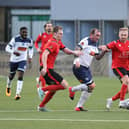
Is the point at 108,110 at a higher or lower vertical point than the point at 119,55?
lower

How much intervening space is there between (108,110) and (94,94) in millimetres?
6266

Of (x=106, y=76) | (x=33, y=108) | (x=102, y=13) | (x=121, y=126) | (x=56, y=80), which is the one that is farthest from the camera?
(x=102, y=13)

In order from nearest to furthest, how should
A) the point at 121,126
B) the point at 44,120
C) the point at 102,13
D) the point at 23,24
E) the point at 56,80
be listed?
the point at 121,126 → the point at 44,120 → the point at 56,80 → the point at 102,13 → the point at 23,24

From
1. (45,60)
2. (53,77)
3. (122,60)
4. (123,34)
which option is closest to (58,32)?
(45,60)

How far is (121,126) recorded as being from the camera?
38.9 feet

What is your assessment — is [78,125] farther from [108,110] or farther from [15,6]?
[15,6]

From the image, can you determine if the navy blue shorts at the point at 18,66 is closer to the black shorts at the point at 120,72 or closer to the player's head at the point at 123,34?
the black shorts at the point at 120,72

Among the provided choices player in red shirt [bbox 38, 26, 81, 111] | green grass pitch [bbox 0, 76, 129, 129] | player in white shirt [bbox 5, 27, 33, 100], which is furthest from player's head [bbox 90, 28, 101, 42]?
player in white shirt [bbox 5, 27, 33, 100]

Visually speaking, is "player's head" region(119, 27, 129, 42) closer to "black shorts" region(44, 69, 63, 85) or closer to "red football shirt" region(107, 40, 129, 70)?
"red football shirt" region(107, 40, 129, 70)

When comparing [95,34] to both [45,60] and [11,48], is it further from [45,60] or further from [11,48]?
[11,48]

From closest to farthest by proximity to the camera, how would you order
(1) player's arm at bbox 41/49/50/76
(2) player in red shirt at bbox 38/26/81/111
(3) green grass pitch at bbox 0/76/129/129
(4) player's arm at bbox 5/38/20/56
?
1. (3) green grass pitch at bbox 0/76/129/129
2. (1) player's arm at bbox 41/49/50/76
3. (2) player in red shirt at bbox 38/26/81/111
4. (4) player's arm at bbox 5/38/20/56

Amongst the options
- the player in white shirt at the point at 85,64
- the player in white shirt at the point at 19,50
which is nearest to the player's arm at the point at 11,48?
the player in white shirt at the point at 19,50

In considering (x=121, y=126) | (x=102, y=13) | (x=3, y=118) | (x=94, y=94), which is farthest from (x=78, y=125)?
(x=102, y=13)

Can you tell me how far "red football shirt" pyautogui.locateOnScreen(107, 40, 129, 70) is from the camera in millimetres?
15219
